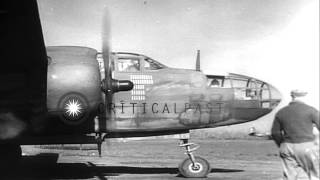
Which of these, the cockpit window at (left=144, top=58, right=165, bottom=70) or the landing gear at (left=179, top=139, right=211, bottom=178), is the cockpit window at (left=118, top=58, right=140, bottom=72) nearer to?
the cockpit window at (left=144, top=58, right=165, bottom=70)

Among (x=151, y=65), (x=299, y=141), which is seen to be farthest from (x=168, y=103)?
(x=299, y=141)

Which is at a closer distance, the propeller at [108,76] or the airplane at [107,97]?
the airplane at [107,97]

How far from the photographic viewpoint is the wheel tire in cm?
1091

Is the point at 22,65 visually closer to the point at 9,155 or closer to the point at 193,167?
the point at 193,167

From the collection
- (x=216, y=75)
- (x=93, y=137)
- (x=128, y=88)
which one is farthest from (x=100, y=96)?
(x=216, y=75)

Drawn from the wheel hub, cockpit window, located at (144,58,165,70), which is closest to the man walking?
the wheel hub

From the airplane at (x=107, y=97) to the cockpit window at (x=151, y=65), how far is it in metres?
0.02

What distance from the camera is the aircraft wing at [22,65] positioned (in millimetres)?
7855

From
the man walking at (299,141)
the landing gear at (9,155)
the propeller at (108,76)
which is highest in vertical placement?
the propeller at (108,76)

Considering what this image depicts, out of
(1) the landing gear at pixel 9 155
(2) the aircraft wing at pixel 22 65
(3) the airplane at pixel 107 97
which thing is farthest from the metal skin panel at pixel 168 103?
(1) the landing gear at pixel 9 155

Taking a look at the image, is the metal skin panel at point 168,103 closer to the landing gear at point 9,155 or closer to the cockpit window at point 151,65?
the cockpit window at point 151,65

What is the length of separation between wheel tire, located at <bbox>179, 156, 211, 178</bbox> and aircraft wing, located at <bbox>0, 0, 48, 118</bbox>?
3.65m

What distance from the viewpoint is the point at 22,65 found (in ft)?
30.1

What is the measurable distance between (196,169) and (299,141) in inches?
187
